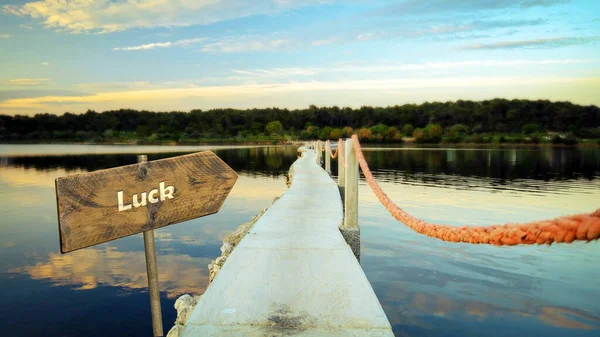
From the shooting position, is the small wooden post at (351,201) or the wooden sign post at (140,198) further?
the small wooden post at (351,201)

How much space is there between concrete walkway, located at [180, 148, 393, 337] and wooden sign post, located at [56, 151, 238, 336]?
0.59 meters

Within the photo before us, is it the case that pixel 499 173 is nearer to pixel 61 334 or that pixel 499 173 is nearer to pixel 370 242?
pixel 370 242

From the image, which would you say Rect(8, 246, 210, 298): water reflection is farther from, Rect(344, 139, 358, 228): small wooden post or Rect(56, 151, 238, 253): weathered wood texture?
Rect(56, 151, 238, 253): weathered wood texture

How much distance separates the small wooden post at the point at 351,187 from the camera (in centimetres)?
580

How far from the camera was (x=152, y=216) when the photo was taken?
2.93m

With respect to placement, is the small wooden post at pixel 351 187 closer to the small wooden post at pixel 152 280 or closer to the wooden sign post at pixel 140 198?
the wooden sign post at pixel 140 198

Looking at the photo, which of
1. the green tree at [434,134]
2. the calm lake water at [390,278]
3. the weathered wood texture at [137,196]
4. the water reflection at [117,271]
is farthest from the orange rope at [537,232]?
the green tree at [434,134]

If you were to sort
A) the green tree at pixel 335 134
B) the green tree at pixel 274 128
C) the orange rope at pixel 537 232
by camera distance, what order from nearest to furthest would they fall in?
the orange rope at pixel 537 232 → the green tree at pixel 335 134 → the green tree at pixel 274 128

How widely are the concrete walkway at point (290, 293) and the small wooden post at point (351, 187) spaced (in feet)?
0.96

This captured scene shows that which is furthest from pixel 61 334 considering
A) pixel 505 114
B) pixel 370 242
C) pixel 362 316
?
pixel 505 114

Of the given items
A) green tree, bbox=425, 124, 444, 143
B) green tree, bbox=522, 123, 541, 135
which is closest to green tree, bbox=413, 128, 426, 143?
green tree, bbox=425, 124, 444, 143

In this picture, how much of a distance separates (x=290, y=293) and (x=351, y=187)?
7.88 feet

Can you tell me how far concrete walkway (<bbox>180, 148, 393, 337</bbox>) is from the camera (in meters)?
3.07

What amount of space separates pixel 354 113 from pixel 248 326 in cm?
13811
